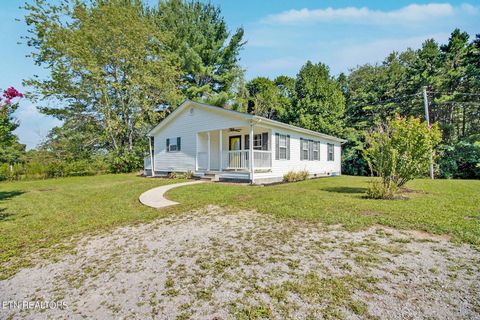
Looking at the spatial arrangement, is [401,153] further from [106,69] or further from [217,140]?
[106,69]

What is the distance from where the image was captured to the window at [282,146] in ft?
44.5

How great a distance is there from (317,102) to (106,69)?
2035cm

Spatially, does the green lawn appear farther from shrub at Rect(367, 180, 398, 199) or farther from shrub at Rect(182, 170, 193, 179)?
shrub at Rect(182, 170, 193, 179)

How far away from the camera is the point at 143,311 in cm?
234

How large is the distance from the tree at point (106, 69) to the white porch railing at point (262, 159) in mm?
13304

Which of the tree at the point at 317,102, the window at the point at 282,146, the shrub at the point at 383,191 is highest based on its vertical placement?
the tree at the point at 317,102

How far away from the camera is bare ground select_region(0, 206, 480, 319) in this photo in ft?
7.59

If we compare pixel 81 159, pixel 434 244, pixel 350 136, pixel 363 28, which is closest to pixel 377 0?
pixel 363 28

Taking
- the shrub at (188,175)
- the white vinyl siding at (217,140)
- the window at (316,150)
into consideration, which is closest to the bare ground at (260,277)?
the white vinyl siding at (217,140)

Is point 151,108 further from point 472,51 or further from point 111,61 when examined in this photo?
point 472,51

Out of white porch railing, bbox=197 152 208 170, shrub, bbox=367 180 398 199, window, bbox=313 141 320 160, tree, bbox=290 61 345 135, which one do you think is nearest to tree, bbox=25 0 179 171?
white porch railing, bbox=197 152 208 170

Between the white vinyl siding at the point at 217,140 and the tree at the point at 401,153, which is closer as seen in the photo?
the tree at the point at 401,153

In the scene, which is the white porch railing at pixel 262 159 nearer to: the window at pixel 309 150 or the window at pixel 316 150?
the window at pixel 309 150

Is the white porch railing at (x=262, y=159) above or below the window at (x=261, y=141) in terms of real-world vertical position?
below
